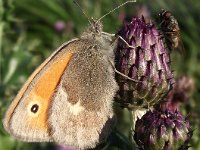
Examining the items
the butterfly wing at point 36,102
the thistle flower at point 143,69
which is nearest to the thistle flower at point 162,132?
the thistle flower at point 143,69

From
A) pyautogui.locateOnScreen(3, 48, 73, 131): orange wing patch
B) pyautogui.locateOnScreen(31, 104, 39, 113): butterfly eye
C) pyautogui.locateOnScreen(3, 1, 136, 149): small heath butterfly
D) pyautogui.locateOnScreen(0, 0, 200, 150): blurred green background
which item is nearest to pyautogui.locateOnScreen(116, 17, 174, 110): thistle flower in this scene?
pyautogui.locateOnScreen(3, 1, 136, 149): small heath butterfly

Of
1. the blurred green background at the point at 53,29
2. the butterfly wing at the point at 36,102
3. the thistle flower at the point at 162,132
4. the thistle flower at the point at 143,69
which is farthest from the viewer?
the blurred green background at the point at 53,29

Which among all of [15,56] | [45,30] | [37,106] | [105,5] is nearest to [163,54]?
[37,106]

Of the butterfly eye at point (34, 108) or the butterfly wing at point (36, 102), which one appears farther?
the butterfly eye at point (34, 108)

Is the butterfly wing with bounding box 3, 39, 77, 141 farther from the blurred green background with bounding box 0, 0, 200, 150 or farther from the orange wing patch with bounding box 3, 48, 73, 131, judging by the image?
the blurred green background with bounding box 0, 0, 200, 150

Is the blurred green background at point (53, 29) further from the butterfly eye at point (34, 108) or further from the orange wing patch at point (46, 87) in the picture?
the butterfly eye at point (34, 108)

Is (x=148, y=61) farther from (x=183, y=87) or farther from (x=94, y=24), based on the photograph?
(x=183, y=87)
